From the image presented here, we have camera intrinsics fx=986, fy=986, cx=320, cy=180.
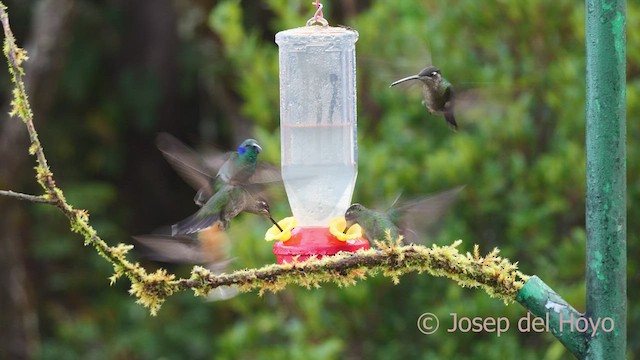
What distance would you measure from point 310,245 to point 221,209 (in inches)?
21.9

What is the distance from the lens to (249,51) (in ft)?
17.6

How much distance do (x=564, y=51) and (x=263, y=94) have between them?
1.64m

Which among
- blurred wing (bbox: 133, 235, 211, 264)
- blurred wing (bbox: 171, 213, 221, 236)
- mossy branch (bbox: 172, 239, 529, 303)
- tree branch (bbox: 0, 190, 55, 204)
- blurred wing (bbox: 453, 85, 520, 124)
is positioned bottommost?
mossy branch (bbox: 172, 239, 529, 303)

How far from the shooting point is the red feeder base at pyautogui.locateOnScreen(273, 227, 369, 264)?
254cm

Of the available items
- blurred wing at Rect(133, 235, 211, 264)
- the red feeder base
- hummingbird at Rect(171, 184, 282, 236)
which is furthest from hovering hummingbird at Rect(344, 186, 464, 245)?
blurred wing at Rect(133, 235, 211, 264)

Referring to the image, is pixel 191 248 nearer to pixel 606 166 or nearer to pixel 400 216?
pixel 400 216

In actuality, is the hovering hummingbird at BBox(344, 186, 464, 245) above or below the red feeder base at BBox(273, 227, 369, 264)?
above

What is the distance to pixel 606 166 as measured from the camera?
214 centimetres

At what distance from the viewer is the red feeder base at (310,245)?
254cm

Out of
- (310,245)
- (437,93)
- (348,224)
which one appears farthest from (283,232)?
(437,93)

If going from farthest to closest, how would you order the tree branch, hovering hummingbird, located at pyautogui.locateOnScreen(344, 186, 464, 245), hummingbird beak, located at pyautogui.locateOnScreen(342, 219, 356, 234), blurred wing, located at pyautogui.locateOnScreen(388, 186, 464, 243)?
blurred wing, located at pyautogui.locateOnScreen(388, 186, 464, 243)
hovering hummingbird, located at pyautogui.locateOnScreen(344, 186, 464, 245)
hummingbird beak, located at pyautogui.locateOnScreen(342, 219, 356, 234)
the tree branch

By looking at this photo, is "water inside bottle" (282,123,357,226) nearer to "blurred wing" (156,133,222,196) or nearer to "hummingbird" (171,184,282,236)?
"hummingbird" (171,184,282,236)

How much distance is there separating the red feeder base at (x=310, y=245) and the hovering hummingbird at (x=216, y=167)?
333 millimetres

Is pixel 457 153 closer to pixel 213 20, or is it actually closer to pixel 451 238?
pixel 451 238
